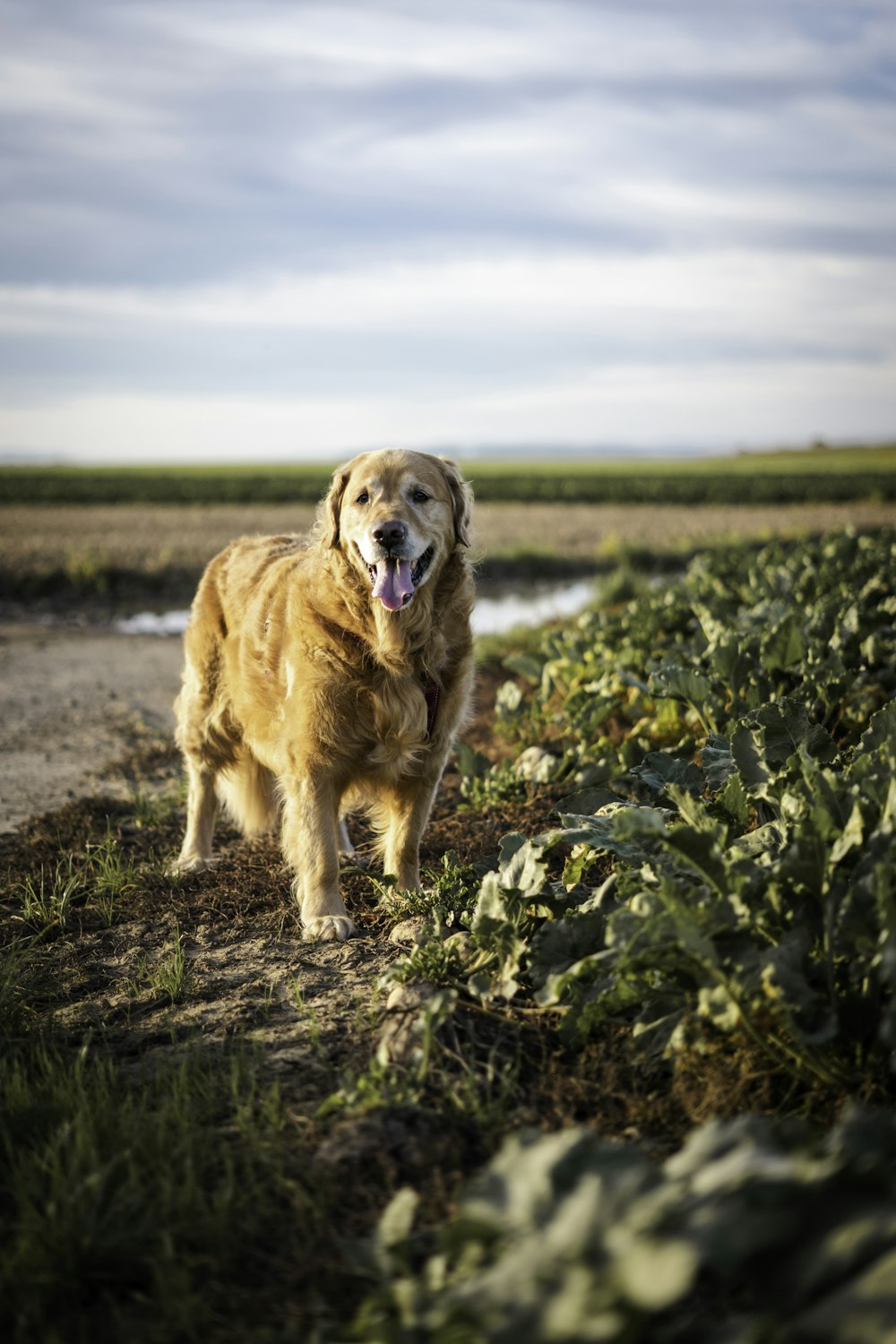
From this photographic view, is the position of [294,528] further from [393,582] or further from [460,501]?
[393,582]

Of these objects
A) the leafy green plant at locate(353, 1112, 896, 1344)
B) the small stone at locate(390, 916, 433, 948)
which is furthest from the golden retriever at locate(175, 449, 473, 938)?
the leafy green plant at locate(353, 1112, 896, 1344)

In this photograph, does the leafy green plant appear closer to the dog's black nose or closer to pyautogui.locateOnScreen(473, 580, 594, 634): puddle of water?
the dog's black nose

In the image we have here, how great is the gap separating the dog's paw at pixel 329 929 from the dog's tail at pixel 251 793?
144 cm

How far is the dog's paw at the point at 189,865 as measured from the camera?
5.06 metres

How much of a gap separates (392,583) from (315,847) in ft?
3.82

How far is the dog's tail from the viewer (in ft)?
18.1

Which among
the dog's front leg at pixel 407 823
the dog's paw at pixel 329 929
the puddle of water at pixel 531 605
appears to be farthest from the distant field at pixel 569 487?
the dog's paw at pixel 329 929

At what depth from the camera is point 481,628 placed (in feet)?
45.8

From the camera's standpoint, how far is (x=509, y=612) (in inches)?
652

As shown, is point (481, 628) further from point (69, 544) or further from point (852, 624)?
point (69, 544)

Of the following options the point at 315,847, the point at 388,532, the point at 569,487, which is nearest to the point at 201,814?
the point at 315,847

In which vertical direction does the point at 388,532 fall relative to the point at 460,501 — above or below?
below

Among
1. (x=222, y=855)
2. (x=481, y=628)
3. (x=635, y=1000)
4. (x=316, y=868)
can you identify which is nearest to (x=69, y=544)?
(x=481, y=628)

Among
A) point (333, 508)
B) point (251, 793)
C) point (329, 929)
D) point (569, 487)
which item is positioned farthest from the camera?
point (569, 487)
